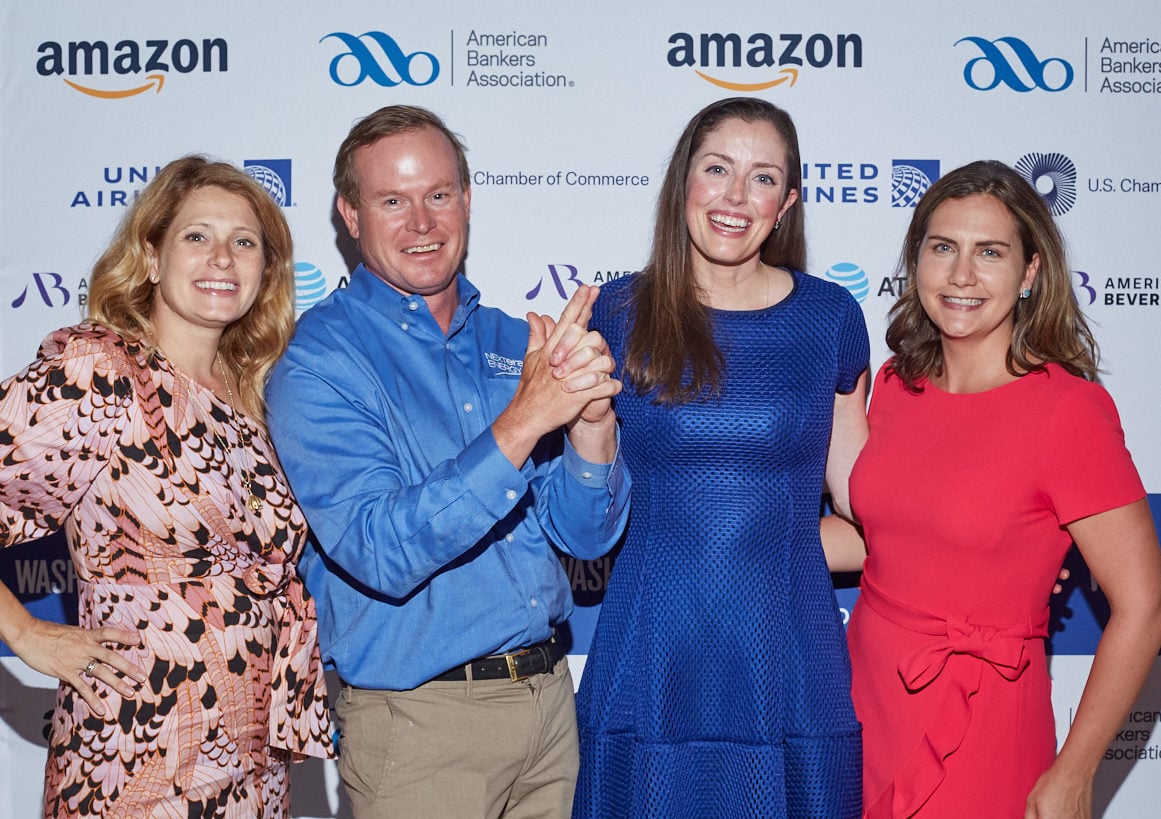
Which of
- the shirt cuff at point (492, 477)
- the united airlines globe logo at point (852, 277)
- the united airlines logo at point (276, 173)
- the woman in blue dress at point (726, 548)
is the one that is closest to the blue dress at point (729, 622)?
the woman in blue dress at point (726, 548)

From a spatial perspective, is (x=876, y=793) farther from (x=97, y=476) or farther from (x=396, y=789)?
(x=97, y=476)

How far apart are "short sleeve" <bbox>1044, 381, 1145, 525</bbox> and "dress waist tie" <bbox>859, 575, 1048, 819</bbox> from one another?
0.85 feet

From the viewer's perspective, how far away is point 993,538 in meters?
2.01

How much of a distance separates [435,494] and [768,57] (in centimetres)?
171

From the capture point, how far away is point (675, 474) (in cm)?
201

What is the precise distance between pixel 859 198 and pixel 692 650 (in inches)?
57.4

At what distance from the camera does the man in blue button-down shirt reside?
1759 millimetres

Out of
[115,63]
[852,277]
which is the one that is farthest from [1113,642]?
[115,63]

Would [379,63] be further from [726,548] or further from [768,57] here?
[726,548]

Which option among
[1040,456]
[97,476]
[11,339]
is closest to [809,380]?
[1040,456]

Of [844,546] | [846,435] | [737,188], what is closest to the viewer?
[737,188]

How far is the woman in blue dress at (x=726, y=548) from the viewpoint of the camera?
195 centimetres

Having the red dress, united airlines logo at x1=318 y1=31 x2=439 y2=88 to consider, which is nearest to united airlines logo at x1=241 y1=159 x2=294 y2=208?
united airlines logo at x1=318 y1=31 x2=439 y2=88

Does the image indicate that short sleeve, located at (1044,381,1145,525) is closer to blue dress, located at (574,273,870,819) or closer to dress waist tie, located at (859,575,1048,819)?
dress waist tie, located at (859,575,1048,819)
